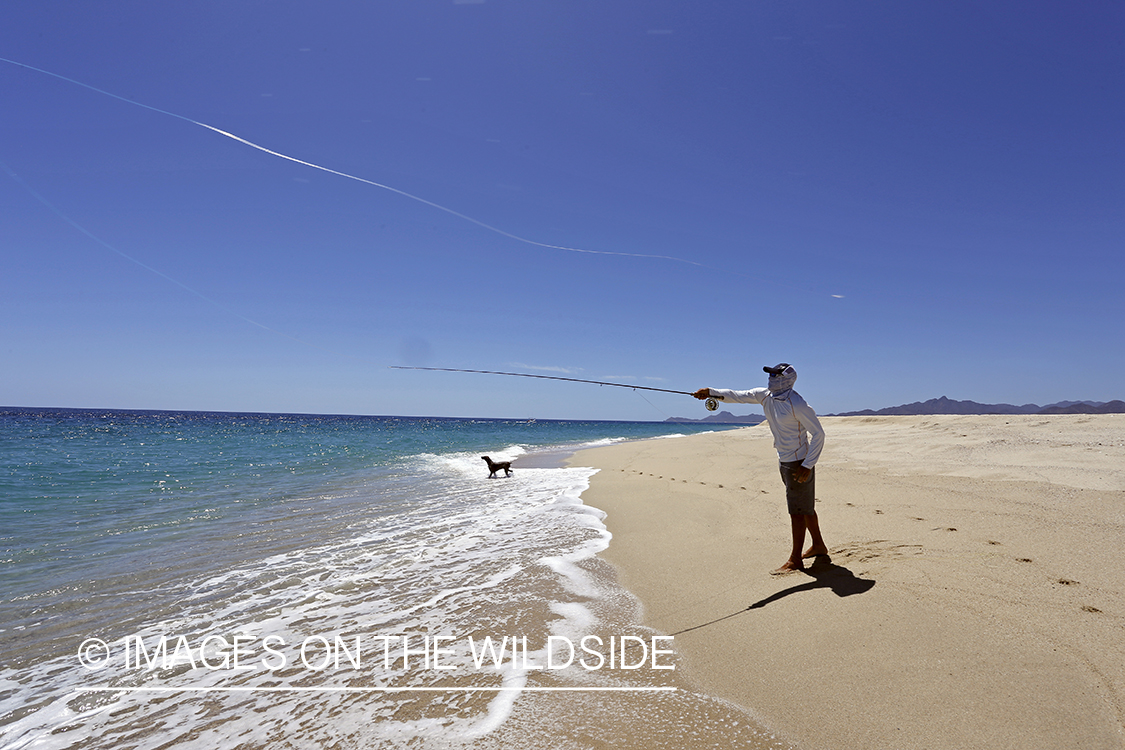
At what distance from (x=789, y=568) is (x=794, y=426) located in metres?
1.34

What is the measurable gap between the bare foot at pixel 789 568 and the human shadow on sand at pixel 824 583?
39 millimetres

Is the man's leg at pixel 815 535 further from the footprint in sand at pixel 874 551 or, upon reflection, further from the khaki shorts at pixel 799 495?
the footprint in sand at pixel 874 551

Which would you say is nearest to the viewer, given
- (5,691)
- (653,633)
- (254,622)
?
(5,691)

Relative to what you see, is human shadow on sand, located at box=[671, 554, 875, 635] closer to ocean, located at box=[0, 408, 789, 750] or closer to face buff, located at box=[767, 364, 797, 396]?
ocean, located at box=[0, 408, 789, 750]

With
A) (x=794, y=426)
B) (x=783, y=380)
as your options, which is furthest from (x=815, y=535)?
(x=783, y=380)

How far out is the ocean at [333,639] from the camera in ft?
9.53

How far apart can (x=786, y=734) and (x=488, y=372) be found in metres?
7.55

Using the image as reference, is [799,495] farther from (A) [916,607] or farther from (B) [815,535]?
(A) [916,607]

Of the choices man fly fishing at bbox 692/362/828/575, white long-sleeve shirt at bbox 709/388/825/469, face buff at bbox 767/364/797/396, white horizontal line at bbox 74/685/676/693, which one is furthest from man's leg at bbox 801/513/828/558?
white horizontal line at bbox 74/685/676/693

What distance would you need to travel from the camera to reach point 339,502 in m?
10.6

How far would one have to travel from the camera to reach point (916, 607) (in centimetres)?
359

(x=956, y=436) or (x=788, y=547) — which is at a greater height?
(x=956, y=436)

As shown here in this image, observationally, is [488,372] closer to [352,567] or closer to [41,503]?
[352,567]

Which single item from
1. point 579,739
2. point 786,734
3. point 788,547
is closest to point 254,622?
point 579,739
